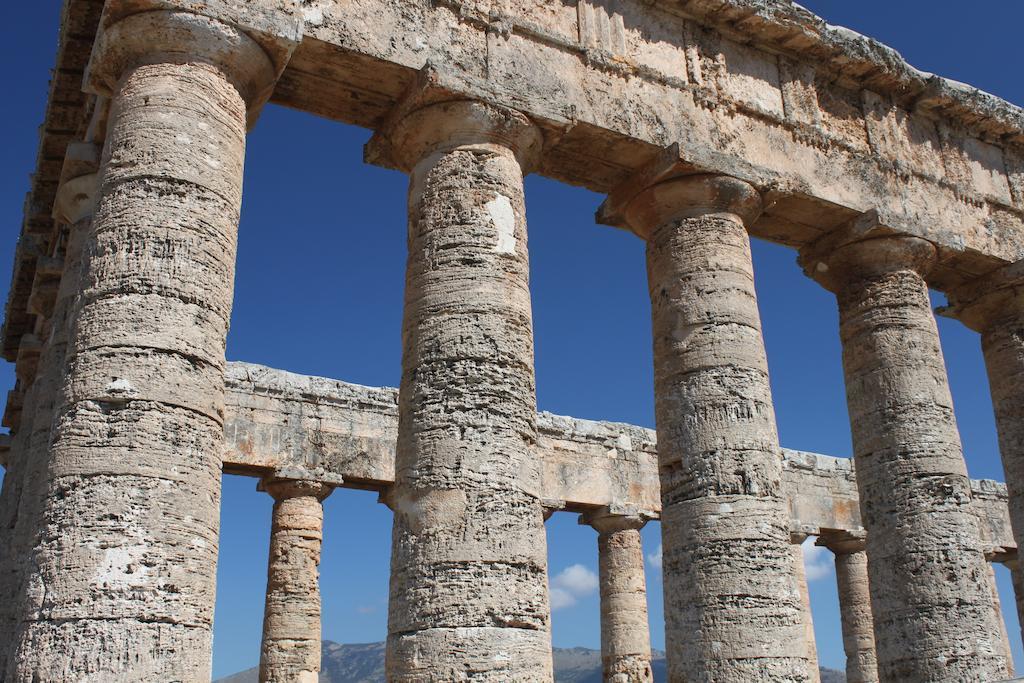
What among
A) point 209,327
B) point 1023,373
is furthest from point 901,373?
point 209,327

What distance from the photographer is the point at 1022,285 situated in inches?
570

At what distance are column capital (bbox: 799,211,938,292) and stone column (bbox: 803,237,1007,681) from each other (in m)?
0.02

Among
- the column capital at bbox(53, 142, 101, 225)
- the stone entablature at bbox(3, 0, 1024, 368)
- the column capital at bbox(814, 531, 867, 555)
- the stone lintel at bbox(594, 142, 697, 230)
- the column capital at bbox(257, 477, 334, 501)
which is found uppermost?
the stone entablature at bbox(3, 0, 1024, 368)

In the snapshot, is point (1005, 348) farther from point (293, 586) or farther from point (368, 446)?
point (293, 586)

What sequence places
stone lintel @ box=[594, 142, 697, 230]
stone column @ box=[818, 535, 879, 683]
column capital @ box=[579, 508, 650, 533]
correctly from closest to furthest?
1. stone lintel @ box=[594, 142, 697, 230]
2. column capital @ box=[579, 508, 650, 533]
3. stone column @ box=[818, 535, 879, 683]

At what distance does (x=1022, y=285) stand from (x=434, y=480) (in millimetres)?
10208

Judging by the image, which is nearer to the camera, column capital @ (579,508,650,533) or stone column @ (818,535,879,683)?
column capital @ (579,508,650,533)

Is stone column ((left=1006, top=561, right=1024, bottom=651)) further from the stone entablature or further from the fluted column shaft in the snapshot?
the stone entablature

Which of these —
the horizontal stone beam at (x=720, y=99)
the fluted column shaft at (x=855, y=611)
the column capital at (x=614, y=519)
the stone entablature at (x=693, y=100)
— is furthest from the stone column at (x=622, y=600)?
the stone entablature at (x=693, y=100)

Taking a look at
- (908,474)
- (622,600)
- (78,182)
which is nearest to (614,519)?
(622,600)

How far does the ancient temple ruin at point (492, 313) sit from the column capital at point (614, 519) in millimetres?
5906

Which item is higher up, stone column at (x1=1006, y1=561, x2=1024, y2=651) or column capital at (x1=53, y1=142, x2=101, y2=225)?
column capital at (x1=53, y1=142, x2=101, y2=225)

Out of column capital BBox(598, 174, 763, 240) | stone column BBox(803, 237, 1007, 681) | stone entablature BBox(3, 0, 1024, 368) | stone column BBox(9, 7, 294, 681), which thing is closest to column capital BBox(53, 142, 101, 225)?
stone entablature BBox(3, 0, 1024, 368)

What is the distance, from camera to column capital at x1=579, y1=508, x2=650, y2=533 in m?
20.4
